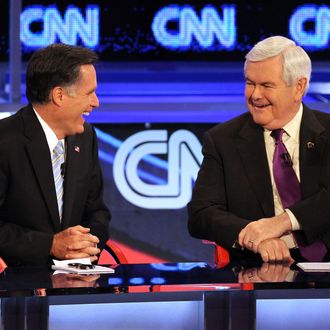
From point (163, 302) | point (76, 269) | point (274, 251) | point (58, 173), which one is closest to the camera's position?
point (163, 302)

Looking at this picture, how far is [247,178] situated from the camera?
3211mm

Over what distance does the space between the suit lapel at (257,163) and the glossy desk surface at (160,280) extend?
1.53 feet

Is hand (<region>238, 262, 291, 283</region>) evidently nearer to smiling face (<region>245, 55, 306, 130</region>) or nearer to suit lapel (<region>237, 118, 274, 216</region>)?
suit lapel (<region>237, 118, 274, 216</region>)

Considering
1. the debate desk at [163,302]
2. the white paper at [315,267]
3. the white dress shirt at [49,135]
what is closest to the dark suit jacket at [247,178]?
the white paper at [315,267]

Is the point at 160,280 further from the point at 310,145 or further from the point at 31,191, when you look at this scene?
the point at 310,145

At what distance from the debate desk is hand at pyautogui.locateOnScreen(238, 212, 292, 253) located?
42 cm

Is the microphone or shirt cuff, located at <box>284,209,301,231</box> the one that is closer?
shirt cuff, located at <box>284,209,301,231</box>

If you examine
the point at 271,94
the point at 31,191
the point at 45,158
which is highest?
the point at 271,94

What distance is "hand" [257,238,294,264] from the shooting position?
286 centimetres

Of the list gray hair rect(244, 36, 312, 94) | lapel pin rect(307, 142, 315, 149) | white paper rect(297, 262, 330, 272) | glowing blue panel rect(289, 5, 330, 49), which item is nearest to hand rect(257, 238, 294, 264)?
white paper rect(297, 262, 330, 272)

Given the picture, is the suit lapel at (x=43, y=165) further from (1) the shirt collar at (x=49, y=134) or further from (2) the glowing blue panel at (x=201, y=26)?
(2) the glowing blue panel at (x=201, y=26)

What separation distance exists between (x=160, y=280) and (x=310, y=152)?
96cm

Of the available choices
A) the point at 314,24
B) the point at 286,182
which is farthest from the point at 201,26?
the point at 286,182

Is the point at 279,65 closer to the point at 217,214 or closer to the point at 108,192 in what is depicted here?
the point at 217,214
